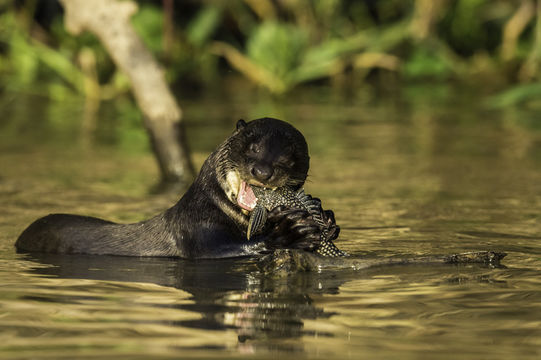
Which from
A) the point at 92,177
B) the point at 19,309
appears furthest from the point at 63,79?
the point at 19,309

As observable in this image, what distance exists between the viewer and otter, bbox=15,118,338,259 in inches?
211

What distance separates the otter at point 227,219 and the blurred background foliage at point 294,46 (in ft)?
33.7

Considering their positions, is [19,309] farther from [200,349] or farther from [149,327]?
[200,349]

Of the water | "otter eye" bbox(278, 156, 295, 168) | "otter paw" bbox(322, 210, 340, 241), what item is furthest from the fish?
the water

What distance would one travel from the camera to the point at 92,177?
376 inches

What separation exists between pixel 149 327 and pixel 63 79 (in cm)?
1442

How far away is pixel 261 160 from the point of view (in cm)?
539

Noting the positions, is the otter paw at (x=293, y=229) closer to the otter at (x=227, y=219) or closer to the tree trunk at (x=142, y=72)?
the otter at (x=227, y=219)

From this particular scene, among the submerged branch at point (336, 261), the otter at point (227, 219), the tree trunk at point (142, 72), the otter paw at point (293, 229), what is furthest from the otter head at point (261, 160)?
the tree trunk at point (142, 72)

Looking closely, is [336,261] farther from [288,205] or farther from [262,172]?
[262,172]

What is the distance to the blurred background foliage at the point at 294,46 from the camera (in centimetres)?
1672

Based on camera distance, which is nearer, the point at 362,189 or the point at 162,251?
the point at 162,251

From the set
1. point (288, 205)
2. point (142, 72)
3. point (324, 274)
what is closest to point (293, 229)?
point (288, 205)

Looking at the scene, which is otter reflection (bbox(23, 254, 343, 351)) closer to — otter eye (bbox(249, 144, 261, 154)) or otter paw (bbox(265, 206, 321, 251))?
otter paw (bbox(265, 206, 321, 251))
